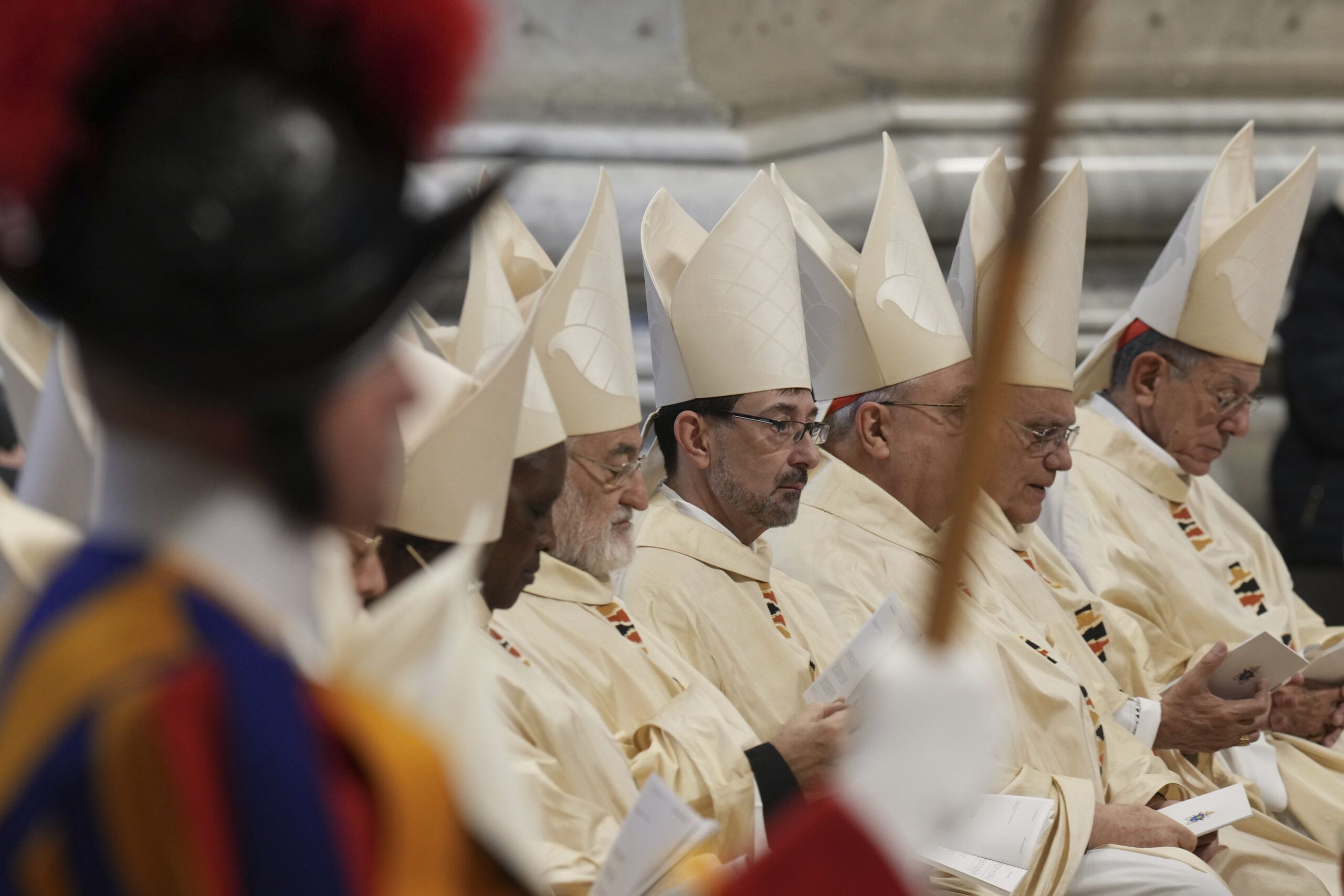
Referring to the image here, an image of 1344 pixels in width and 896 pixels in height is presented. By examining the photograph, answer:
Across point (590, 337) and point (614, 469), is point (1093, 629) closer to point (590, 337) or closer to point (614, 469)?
point (614, 469)

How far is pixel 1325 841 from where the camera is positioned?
13.0 feet

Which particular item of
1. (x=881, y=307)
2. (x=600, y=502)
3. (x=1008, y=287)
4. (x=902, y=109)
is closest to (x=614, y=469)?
(x=600, y=502)

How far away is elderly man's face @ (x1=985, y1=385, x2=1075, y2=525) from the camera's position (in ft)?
13.2

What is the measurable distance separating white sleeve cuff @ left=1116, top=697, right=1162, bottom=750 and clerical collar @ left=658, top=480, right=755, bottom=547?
1098mm

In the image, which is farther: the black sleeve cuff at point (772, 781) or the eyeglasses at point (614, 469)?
the eyeglasses at point (614, 469)

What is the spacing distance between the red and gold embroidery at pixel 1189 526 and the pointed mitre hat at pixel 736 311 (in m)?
1.84

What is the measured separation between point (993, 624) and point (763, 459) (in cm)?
69

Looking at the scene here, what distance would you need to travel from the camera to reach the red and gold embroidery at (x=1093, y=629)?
4.13 metres

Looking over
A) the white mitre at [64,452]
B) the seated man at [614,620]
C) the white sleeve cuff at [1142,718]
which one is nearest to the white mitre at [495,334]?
the seated man at [614,620]

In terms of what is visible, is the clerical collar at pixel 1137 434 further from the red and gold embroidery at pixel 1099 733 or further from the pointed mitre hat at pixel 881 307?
the red and gold embroidery at pixel 1099 733

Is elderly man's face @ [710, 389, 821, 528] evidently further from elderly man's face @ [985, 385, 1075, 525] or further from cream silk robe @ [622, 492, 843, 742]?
elderly man's face @ [985, 385, 1075, 525]

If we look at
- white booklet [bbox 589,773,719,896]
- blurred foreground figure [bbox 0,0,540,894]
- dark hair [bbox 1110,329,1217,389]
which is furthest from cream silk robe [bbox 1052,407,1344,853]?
blurred foreground figure [bbox 0,0,540,894]

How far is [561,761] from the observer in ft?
7.86

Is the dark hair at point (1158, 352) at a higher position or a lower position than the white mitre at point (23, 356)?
higher
